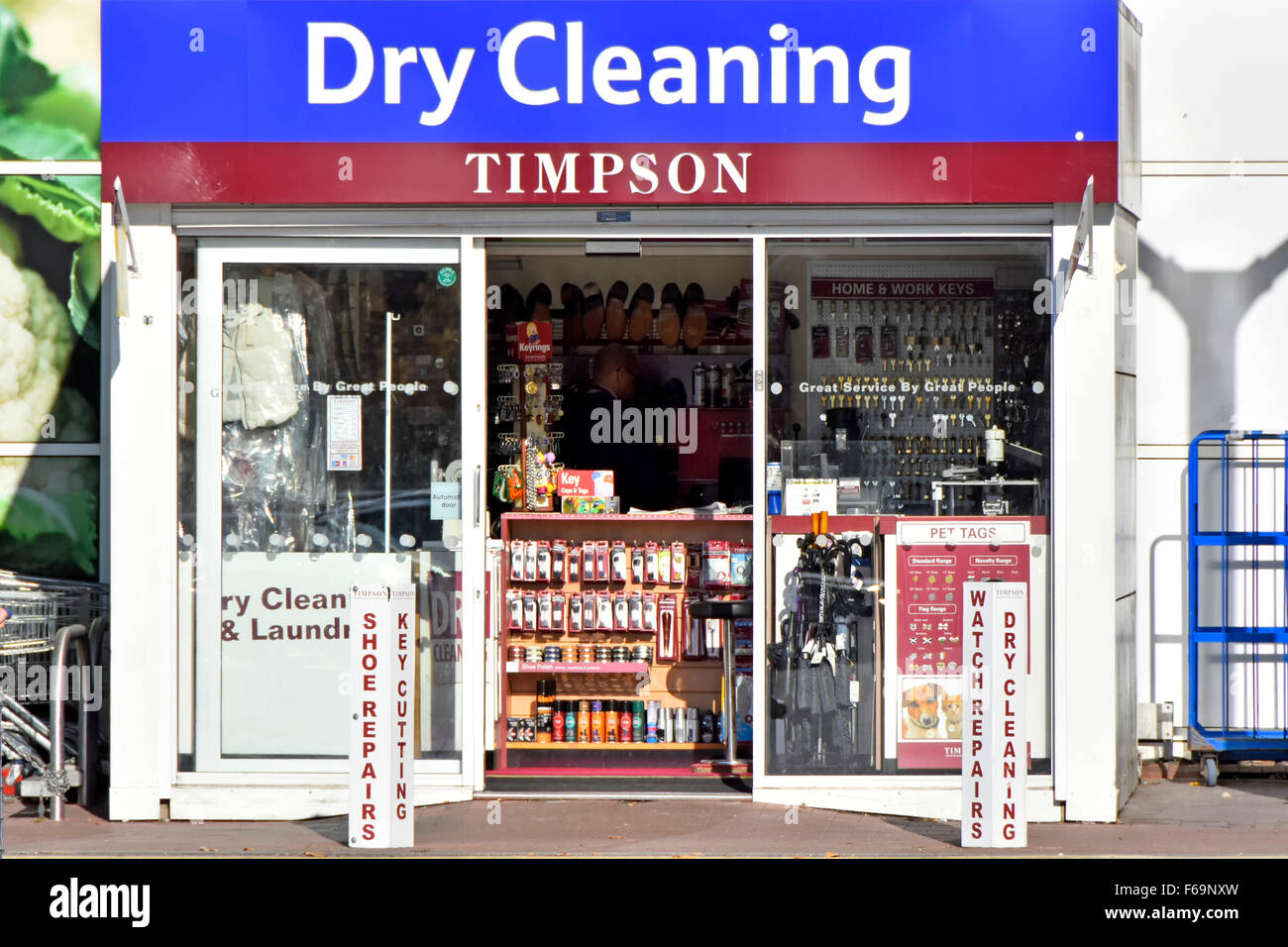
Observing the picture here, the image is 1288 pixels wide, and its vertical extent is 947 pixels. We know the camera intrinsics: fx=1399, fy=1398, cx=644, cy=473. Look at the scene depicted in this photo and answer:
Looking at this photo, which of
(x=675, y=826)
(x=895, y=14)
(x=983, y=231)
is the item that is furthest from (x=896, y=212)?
(x=675, y=826)

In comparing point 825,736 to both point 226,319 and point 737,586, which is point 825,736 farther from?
point 226,319

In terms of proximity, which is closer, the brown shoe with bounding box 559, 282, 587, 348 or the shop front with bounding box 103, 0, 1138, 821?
the shop front with bounding box 103, 0, 1138, 821

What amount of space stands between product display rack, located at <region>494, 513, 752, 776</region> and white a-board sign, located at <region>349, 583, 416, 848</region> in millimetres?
1888

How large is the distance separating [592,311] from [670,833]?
3752mm

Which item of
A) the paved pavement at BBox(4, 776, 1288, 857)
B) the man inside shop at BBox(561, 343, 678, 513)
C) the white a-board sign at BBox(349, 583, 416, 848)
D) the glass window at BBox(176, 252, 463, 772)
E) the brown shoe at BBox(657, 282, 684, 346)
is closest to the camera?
the white a-board sign at BBox(349, 583, 416, 848)

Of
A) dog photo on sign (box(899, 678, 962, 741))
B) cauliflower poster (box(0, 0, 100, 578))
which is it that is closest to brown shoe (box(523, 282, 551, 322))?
cauliflower poster (box(0, 0, 100, 578))

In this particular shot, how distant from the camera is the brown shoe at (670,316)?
9195mm

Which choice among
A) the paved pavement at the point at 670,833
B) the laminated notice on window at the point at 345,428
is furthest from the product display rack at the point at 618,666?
the laminated notice on window at the point at 345,428

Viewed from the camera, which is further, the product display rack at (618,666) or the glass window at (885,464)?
the product display rack at (618,666)

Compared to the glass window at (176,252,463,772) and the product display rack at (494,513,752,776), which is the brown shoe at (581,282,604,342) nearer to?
the product display rack at (494,513,752,776)

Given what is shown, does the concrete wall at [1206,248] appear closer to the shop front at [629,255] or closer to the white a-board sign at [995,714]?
the shop front at [629,255]

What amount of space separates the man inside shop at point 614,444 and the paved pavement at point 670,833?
2.32m

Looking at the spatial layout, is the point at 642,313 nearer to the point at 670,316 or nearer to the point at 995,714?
the point at 670,316

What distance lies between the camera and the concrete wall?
8.33 m
